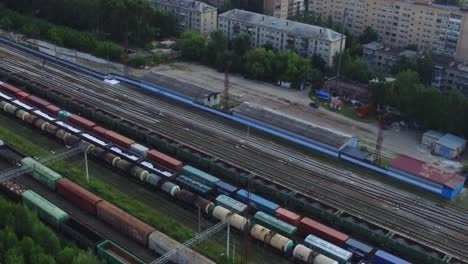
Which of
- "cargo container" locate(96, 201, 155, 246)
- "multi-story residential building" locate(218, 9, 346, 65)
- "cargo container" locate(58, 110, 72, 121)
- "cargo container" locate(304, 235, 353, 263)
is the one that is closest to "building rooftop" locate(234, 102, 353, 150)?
"cargo container" locate(304, 235, 353, 263)

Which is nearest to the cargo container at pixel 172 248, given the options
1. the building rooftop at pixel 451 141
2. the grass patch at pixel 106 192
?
the grass patch at pixel 106 192

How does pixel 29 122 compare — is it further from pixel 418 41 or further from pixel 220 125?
pixel 418 41

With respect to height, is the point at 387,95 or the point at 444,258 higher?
the point at 387,95

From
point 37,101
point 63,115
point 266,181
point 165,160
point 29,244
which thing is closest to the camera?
point 29,244

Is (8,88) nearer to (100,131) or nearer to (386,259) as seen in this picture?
(100,131)

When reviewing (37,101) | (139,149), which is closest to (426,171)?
(139,149)

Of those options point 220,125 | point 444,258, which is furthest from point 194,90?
point 444,258

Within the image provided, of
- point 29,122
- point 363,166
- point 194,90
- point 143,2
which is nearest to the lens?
point 363,166
